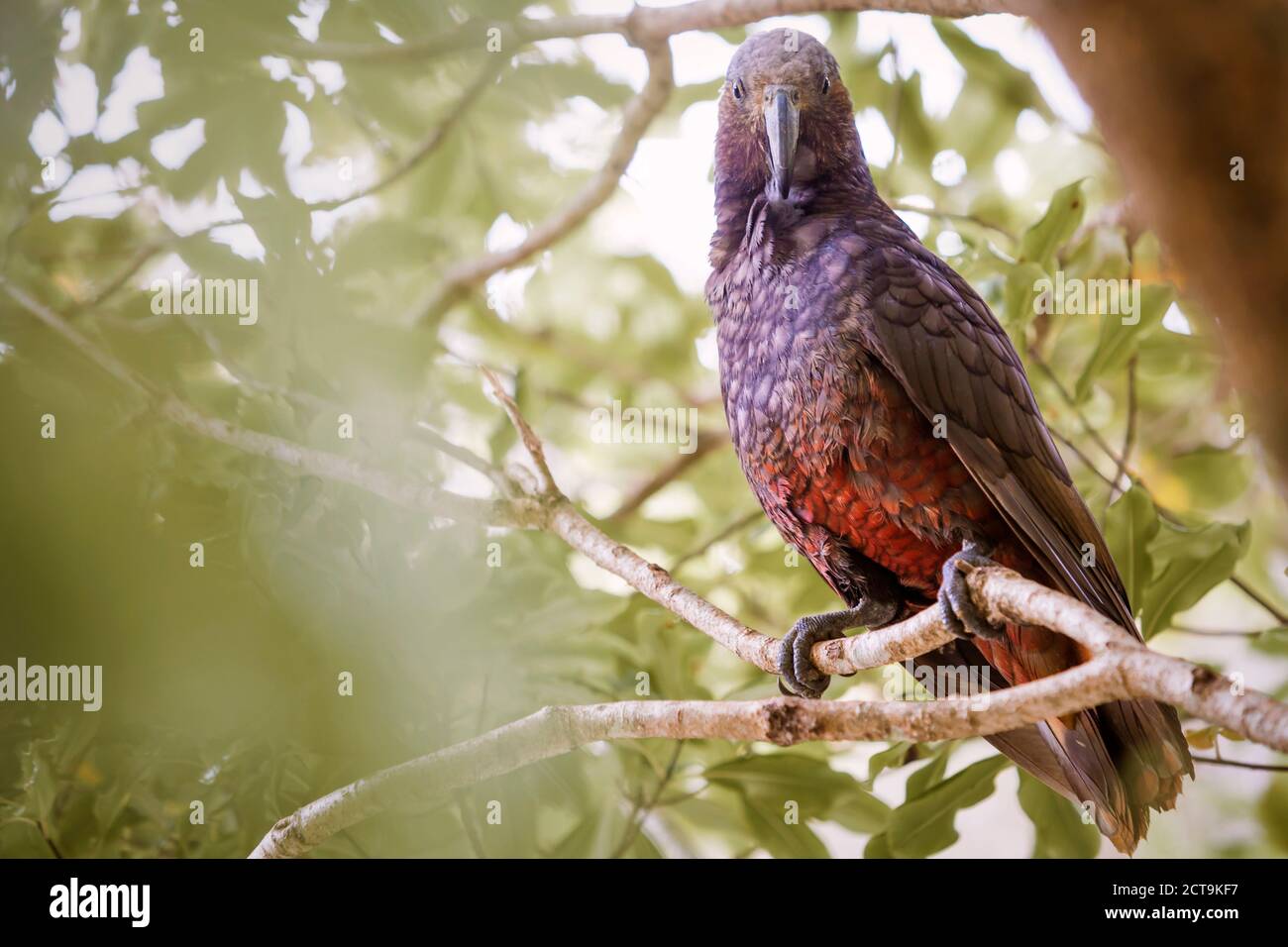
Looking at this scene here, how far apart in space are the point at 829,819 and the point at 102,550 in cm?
143

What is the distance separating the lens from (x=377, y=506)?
181 centimetres

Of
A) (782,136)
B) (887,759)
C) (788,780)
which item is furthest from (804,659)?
(782,136)

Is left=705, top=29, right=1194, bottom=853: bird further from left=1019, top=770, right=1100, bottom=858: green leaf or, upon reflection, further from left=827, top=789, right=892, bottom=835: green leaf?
left=827, top=789, right=892, bottom=835: green leaf

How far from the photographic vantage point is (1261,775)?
84.7 inches

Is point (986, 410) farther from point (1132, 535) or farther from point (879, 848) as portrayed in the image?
point (879, 848)

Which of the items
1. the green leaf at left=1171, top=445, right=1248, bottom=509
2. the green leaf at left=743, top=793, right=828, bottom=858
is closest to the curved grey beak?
the green leaf at left=743, top=793, right=828, bottom=858

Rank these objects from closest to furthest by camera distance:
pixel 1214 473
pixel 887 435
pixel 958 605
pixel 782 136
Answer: pixel 958 605 < pixel 887 435 < pixel 782 136 < pixel 1214 473

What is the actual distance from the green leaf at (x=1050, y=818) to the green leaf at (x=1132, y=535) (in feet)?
1.31

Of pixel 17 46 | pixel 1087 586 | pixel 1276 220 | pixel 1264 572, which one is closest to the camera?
pixel 1276 220

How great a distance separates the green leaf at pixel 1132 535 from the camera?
1610mm

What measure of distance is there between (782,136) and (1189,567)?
99 cm

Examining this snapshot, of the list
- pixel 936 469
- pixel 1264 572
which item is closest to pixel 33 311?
pixel 936 469

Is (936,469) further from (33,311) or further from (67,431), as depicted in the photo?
(33,311)

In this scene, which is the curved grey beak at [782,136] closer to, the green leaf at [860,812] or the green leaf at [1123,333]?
the green leaf at [1123,333]
